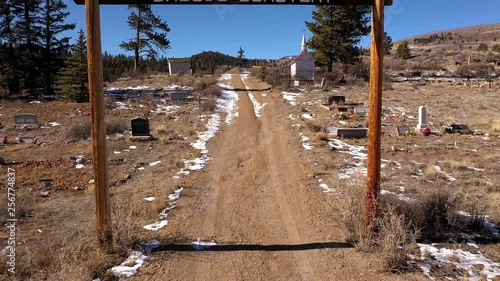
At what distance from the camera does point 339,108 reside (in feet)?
73.2

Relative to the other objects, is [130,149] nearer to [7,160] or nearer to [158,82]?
[7,160]

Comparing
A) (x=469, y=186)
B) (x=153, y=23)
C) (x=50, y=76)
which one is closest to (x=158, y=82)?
(x=153, y=23)

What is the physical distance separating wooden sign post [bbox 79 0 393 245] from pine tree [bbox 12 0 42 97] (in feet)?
101

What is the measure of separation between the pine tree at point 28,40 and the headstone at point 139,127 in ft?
65.8

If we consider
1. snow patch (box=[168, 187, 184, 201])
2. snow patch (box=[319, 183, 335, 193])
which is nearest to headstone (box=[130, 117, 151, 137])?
snow patch (box=[168, 187, 184, 201])

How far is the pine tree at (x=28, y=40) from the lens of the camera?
31.3 metres

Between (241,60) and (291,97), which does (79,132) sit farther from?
(241,60)

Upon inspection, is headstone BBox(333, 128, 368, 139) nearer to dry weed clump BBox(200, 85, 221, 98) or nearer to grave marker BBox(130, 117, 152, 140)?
grave marker BBox(130, 117, 152, 140)

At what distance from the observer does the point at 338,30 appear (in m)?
41.7

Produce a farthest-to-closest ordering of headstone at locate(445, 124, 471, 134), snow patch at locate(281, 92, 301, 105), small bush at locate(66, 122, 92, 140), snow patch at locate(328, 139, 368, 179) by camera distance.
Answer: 1. snow patch at locate(281, 92, 301, 105)
2. small bush at locate(66, 122, 92, 140)
3. headstone at locate(445, 124, 471, 134)
4. snow patch at locate(328, 139, 368, 179)

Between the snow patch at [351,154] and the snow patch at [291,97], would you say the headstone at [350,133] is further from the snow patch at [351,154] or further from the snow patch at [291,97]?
the snow patch at [291,97]

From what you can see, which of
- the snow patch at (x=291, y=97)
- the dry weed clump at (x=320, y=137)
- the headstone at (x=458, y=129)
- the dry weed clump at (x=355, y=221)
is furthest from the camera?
the snow patch at (x=291, y=97)

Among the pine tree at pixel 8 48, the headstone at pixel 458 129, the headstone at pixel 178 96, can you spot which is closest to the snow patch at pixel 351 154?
the headstone at pixel 458 129

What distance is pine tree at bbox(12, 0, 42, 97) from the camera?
3128cm
